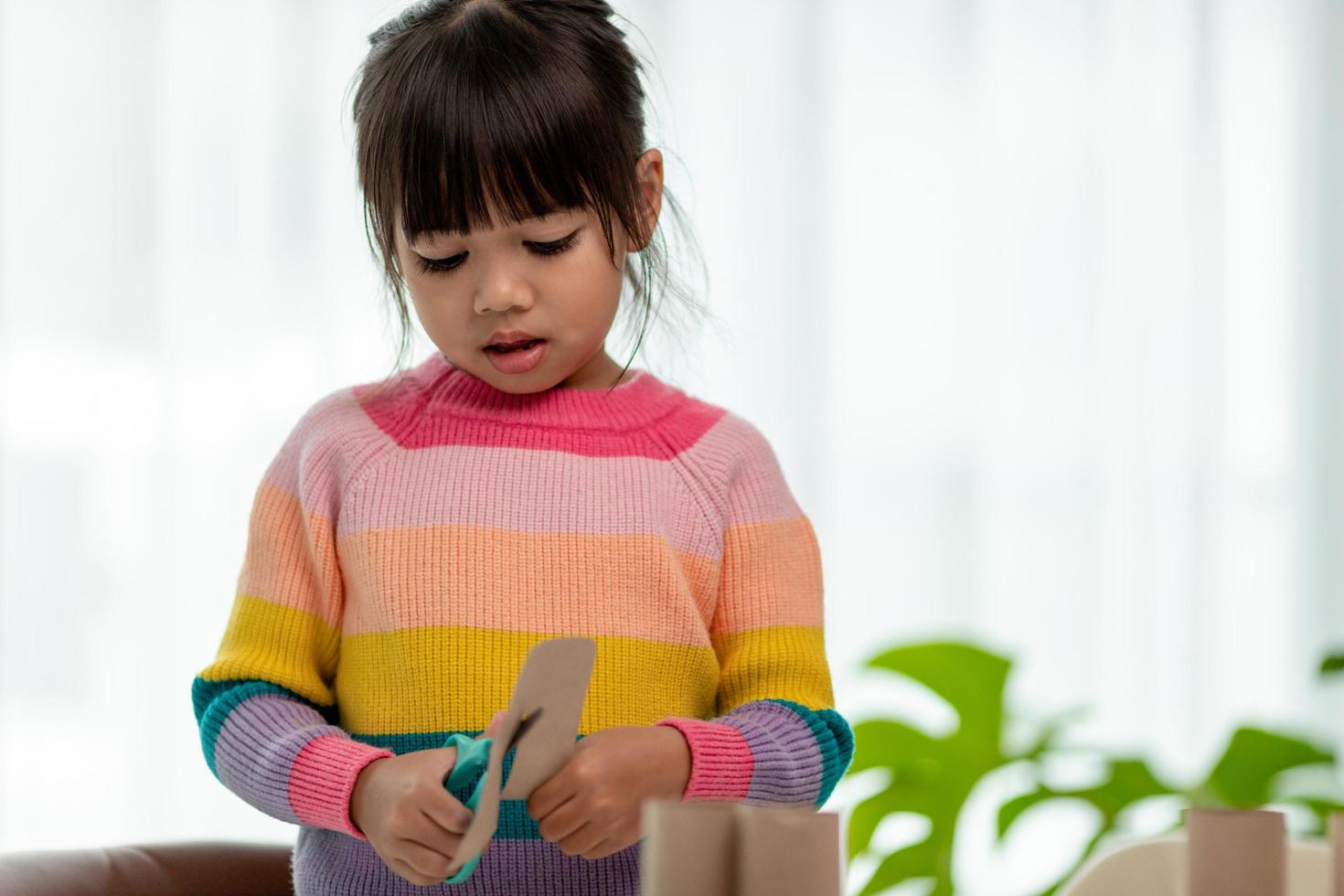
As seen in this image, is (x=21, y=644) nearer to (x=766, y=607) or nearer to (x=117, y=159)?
(x=117, y=159)

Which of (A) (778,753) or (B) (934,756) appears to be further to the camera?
(B) (934,756)

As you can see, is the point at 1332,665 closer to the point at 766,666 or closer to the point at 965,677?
the point at 965,677

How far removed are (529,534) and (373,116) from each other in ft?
1.05

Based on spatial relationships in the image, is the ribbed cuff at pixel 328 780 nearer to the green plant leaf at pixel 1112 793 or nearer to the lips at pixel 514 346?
the lips at pixel 514 346

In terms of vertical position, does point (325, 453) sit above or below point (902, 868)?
above

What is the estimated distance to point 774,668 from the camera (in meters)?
1.04

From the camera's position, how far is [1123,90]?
2445 mm

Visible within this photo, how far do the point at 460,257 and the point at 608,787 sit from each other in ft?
1.24

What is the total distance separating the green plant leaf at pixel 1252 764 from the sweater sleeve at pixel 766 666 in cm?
115

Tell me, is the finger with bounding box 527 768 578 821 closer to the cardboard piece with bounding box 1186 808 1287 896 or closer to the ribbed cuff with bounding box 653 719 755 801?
the ribbed cuff with bounding box 653 719 755 801

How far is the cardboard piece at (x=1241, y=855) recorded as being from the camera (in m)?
0.70

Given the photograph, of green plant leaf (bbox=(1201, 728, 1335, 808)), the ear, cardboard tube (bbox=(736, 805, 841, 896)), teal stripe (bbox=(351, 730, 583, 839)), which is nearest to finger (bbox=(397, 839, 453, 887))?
teal stripe (bbox=(351, 730, 583, 839))

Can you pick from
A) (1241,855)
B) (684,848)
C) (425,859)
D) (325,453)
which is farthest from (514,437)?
(1241,855)

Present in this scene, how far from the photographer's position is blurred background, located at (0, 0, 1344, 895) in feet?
6.94
